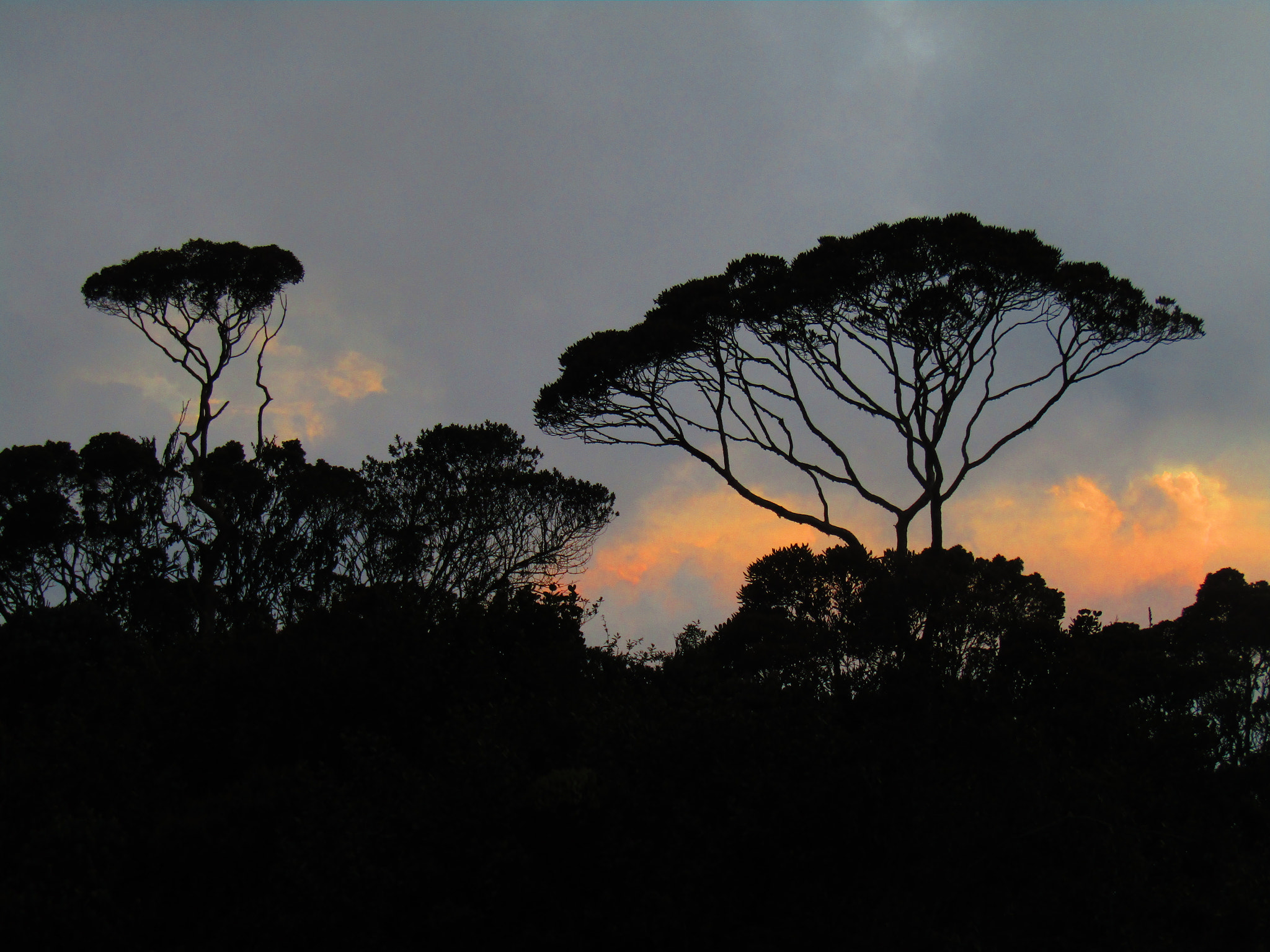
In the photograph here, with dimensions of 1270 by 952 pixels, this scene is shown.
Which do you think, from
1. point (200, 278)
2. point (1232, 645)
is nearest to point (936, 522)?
point (1232, 645)

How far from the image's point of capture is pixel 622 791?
8.76 meters

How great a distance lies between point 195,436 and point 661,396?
12.8 metres

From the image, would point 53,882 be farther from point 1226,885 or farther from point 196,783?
point 1226,885

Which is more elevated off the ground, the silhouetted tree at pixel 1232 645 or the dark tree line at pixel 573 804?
the silhouetted tree at pixel 1232 645

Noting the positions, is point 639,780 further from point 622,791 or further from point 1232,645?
point 1232,645

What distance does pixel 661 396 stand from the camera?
21.3 meters

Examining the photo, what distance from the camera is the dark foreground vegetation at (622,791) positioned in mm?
8141

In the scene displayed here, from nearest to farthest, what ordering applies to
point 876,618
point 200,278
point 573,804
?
1. point 573,804
2. point 876,618
3. point 200,278

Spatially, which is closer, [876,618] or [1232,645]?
[876,618]

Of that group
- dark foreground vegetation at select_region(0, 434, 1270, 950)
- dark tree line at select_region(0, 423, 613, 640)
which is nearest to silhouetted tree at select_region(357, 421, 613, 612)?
dark tree line at select_region(0, 423, 613, 640)

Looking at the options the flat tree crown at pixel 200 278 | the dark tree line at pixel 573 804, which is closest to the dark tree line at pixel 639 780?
the dark tree line at pixel 573 804

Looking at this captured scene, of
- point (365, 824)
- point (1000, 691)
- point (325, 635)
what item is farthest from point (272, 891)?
point (1000, 691)

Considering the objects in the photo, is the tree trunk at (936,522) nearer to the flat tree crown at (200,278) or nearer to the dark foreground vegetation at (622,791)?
the dark foreground vegetation at (622,791)

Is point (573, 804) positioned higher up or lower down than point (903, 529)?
lower down
